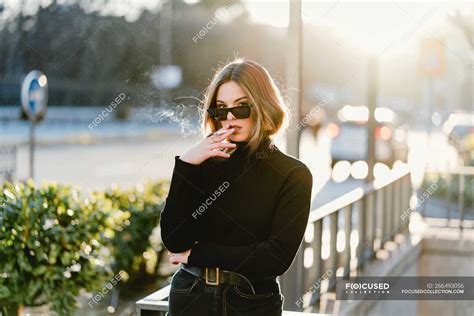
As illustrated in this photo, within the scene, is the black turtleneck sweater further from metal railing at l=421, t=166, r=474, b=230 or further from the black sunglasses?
metal railing at l=421, t=166, r=474, b=230

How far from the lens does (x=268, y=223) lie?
2123 mm

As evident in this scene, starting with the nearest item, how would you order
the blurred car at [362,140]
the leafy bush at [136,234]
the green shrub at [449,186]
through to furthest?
the leafy bush at [136,234], the green shrub at [449,186], the blurred car at [362,140]

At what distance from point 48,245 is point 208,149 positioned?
2.21 m

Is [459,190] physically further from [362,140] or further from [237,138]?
[362,140]

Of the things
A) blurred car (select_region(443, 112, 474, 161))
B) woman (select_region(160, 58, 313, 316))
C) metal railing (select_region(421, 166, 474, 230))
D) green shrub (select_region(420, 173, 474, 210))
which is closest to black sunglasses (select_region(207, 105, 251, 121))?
woman (select_region(160, 58, 313, 316))

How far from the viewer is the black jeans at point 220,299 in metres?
2.07

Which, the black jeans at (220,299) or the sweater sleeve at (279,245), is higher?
the sweater sleeve at (279,245)

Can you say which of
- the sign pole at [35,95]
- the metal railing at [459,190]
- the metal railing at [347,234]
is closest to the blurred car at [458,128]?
the metal railing at [459,190]

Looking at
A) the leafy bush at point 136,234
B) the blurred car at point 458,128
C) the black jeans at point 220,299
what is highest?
the blurred car at point 458,128

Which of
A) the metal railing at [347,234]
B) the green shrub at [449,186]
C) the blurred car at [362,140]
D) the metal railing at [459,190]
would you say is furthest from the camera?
the blurred car at [362,140]

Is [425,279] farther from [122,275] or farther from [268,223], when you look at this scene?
[268,223]

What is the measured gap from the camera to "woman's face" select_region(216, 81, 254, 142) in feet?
6.95

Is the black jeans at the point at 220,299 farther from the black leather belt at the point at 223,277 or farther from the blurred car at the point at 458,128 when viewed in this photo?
the blurred car at the point at 458,128

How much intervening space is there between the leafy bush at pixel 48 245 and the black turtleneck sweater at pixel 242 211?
1931mm
